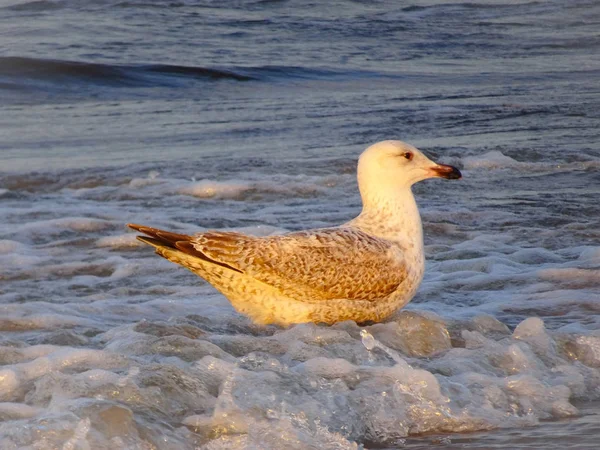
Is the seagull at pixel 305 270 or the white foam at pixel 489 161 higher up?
the seagull at pixel 305 270

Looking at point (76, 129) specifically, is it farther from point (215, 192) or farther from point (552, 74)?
point (552, 74)

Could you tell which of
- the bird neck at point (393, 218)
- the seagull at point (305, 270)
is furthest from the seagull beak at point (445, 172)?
the seagull at point (305, 270)

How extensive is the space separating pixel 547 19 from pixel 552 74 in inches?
208

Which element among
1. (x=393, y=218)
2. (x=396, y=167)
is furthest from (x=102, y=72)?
(x=393, y=218)

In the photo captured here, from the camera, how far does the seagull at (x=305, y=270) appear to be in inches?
208

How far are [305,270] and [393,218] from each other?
0.61 meters

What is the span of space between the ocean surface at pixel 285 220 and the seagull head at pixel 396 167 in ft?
2.27

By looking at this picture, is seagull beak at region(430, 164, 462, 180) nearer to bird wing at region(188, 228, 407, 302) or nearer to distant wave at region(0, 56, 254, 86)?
bird wing at region(188, 228, 407, 302)

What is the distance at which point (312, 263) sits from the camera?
5.32m

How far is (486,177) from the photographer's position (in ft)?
31.1

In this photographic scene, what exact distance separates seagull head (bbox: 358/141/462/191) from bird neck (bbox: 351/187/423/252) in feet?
0.19

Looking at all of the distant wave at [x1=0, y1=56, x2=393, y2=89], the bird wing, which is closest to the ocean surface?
the distant wave at [x1=0, y1=56, x2=393, y2=89]

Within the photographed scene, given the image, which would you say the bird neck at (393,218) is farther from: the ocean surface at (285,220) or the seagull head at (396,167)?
the ocean surface at (285,220)

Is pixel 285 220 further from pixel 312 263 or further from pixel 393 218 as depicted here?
pixel 312 263
